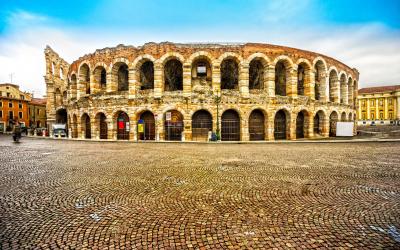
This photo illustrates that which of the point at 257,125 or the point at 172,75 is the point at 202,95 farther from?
the point at 257,125

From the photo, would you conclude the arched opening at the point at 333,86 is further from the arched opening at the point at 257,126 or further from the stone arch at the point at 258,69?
the arched opening at the point at 257,126

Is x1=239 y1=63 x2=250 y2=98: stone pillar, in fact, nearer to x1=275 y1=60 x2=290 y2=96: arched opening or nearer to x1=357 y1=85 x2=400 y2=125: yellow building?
x1=275 y1=60 x2=290 y2=96: arched opening

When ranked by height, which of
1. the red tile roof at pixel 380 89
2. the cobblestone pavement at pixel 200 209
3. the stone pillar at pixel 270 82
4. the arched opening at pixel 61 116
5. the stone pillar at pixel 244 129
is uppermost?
the red tile roof at pixel 380 89

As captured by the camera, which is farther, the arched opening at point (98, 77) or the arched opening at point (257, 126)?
the arched opening at point (98, 77)

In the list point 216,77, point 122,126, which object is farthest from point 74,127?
point 216,77

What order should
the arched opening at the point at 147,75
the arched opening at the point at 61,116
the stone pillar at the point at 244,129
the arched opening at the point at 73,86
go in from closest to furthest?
1. the stone pillar at the point at 244,129
2. the arched opening at the point at 147,75
3. the arched opening at the point at 73,86
4. the arched opening at the point at 61,116

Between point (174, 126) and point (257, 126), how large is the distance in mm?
8835

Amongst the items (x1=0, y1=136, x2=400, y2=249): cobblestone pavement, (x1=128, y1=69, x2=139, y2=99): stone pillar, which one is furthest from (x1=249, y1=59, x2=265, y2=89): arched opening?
(x1=0, y1=136, x2=400, y2=249): cobblestone pavement

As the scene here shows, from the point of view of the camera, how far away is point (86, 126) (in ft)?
78.7

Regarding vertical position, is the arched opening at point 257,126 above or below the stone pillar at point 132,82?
below

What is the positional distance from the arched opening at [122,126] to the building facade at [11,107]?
122 feet

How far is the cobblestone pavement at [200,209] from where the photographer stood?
282 centimetres

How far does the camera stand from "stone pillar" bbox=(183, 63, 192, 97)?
1928 centimetres

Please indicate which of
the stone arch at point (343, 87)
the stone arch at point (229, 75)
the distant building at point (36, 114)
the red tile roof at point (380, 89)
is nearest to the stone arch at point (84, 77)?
the stone arch at point (229, 75)
